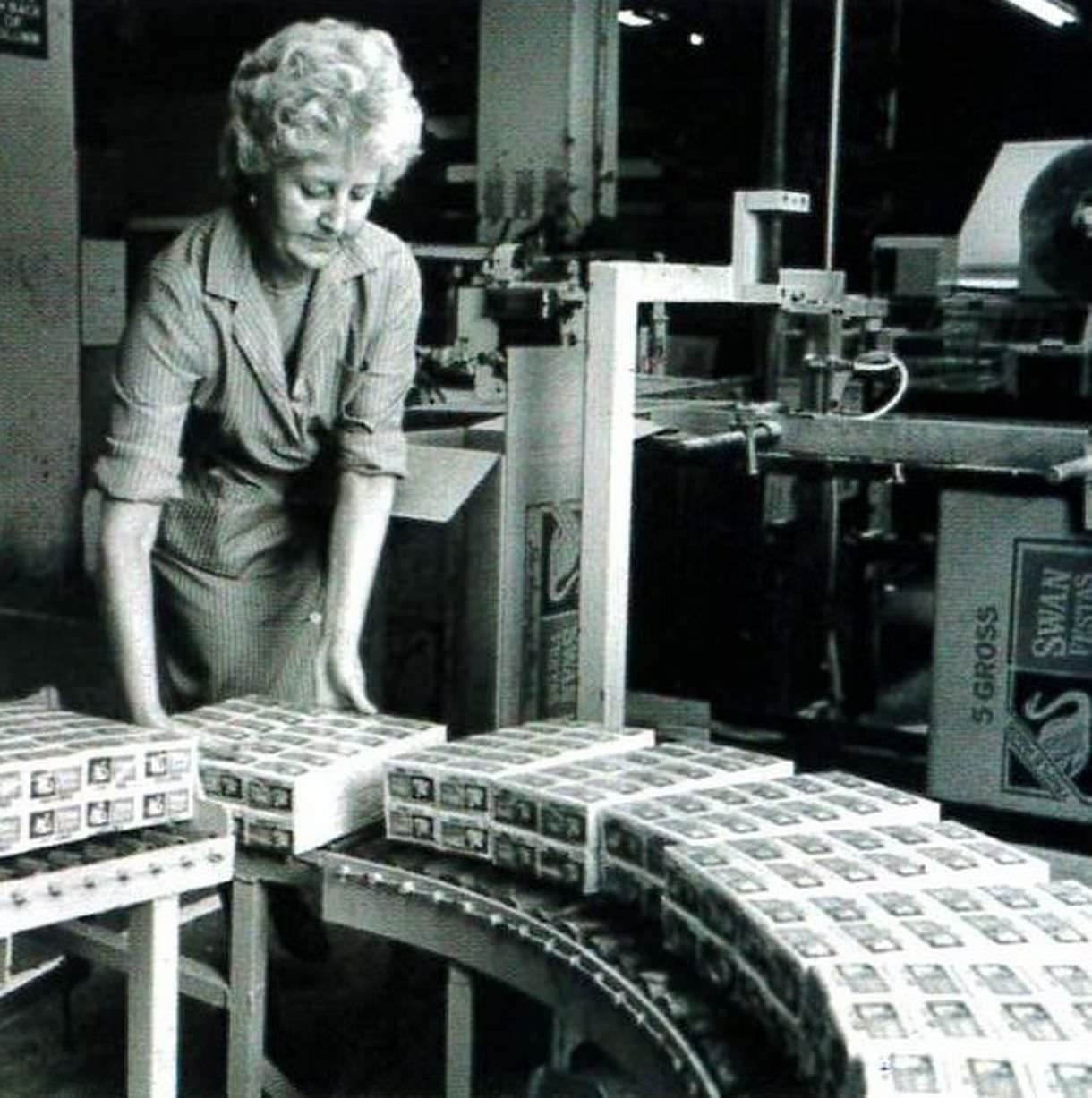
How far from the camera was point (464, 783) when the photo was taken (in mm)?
2113

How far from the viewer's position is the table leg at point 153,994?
2006mm

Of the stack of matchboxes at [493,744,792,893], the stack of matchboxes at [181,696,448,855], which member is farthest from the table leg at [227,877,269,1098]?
the stack of matchboxes at [493,744,792,893]

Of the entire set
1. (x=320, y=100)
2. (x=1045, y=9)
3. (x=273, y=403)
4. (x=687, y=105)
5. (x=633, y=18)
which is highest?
(x=633, y=18)

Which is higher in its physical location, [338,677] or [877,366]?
[877,366]

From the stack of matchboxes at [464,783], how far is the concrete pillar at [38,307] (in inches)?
197

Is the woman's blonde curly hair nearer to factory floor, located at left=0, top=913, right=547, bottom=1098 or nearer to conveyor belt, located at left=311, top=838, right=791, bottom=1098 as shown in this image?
conveyor belt, located at left=311, top=838, right=791, bottom=1098

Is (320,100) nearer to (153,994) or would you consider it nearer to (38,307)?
(153,994)

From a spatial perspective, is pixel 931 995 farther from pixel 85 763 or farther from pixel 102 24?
pixel 102 24

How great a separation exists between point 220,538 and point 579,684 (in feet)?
2.04

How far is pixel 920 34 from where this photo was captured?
32.6ft

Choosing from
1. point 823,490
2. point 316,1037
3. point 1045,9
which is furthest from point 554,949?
point 1045,9

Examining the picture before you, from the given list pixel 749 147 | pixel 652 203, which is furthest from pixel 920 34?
pixel 652 203

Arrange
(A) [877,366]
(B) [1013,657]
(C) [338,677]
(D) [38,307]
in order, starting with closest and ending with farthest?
(C) [338,677], (A) [877,366], (B) [1013,657], (D) [38,307]

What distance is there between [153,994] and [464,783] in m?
0.45
